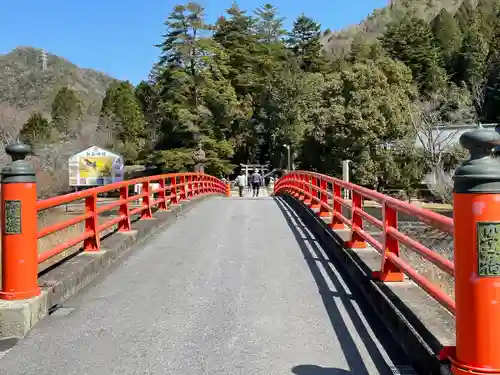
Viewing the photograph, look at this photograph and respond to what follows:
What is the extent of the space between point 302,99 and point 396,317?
59.2 metres

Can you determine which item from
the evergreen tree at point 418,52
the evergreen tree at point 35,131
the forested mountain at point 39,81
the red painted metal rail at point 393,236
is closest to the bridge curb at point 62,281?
the red painted metal rail at point 393,236

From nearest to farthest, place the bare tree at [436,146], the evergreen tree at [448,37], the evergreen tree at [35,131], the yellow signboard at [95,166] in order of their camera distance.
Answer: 1. the bare tree at [436,146]
2. the yellow signboard at [95,166]
3. the evergreen tree at [35,131]
4. the evergreen tree at [448,37]

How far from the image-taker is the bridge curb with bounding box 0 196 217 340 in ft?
15.0

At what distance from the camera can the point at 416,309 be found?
14.2 ft

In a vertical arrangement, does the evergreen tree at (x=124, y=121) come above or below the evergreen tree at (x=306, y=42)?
below

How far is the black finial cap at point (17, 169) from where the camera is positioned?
15.5ft

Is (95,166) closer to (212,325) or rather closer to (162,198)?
(162,198)

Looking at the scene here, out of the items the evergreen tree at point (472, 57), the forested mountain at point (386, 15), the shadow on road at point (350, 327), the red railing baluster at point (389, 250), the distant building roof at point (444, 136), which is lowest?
the shadow on road at point (350, 327)

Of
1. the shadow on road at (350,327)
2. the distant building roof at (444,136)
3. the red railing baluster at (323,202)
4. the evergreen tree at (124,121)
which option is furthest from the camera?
the evergreen tree at (124,121)

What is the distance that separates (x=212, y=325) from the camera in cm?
488

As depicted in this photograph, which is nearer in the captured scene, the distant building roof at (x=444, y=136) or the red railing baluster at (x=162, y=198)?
the red railing baluster at (x=162, y=198)

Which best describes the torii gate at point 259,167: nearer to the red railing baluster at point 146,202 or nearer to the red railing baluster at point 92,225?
the red railing baluster at point 146,202

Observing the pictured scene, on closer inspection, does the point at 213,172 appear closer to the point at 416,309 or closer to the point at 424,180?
the point at 424,180

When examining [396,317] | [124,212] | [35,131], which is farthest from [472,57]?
[396,317]
